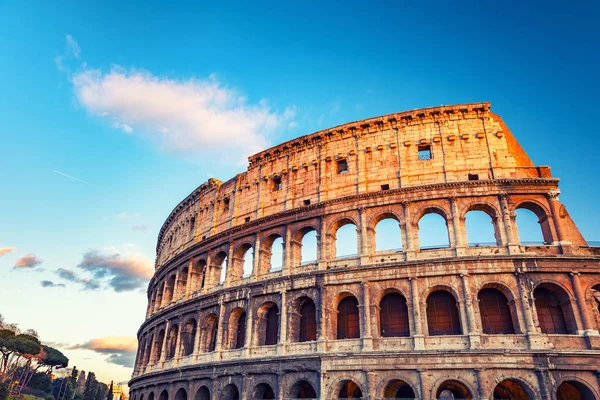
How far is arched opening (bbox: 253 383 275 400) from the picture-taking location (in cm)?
2016

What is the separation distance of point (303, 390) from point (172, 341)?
11.0 meters

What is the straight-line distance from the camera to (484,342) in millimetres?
16797

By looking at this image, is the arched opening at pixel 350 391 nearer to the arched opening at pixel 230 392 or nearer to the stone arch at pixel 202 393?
the arched opening at pixel 230 392

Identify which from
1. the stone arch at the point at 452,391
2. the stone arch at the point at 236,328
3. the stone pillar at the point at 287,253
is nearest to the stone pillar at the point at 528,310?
the stone arch at the point at 452,391

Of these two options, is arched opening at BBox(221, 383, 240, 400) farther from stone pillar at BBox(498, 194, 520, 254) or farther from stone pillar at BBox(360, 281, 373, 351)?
stone pillar at BBox(498, 194, 520, 254)

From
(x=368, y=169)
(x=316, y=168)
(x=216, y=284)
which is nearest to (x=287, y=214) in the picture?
(x=316, y=168)

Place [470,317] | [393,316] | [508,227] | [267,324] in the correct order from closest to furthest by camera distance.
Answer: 1. [470,317]
2. [508,227]
3. [393,316]
4. [267,324]

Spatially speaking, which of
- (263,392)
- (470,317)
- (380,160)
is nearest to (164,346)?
(263,392)

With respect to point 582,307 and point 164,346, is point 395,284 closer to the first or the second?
point 582,307

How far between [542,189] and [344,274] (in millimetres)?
9919

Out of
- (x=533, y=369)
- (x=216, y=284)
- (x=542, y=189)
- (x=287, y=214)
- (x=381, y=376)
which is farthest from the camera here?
(x=216, y=284)

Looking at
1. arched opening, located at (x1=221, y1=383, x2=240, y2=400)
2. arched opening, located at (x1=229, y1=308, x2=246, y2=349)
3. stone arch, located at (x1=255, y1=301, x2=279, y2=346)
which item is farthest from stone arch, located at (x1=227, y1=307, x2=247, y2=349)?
arched opening, located at (x1=221, y1=383, x2=240, y2=400)

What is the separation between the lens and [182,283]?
1136 inches

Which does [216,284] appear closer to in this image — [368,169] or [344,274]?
[344,274]
